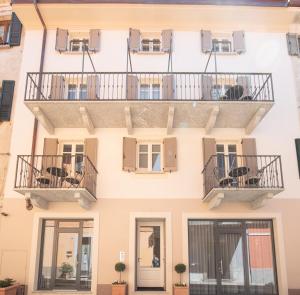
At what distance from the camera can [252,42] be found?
14508 mm

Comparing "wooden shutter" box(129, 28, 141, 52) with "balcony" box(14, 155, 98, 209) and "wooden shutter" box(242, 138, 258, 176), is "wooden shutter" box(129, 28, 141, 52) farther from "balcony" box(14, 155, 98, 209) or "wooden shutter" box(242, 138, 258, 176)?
"wooden shutter" box(242, 138, 258, 176)

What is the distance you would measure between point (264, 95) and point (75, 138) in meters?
6.62

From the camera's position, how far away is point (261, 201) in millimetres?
11969

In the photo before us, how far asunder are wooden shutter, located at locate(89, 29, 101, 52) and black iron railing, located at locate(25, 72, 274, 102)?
3.49 ft

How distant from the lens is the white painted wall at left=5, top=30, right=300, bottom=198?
42.0 ft

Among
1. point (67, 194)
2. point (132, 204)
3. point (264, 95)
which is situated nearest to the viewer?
point (67, 194)

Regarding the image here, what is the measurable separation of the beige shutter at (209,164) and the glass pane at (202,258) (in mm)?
1222

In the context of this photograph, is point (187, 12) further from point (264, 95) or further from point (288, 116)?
point (288, 116)

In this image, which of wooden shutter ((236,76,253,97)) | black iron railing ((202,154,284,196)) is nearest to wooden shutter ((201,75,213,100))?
wooden shutter ((236,76,253,97))

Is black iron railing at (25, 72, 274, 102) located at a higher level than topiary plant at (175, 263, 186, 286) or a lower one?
higher

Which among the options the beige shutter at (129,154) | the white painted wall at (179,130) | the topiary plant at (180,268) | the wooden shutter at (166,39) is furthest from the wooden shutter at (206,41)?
the topiary plant at (180,268)

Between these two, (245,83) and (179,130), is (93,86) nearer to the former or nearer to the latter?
(179,130)

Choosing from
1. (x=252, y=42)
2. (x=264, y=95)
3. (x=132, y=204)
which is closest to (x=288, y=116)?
(x=264, y=95)

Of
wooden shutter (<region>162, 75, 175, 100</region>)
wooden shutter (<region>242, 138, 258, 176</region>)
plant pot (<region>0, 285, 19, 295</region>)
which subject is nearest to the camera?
plant pot (<region>0, 285, 19, 295</region>)
